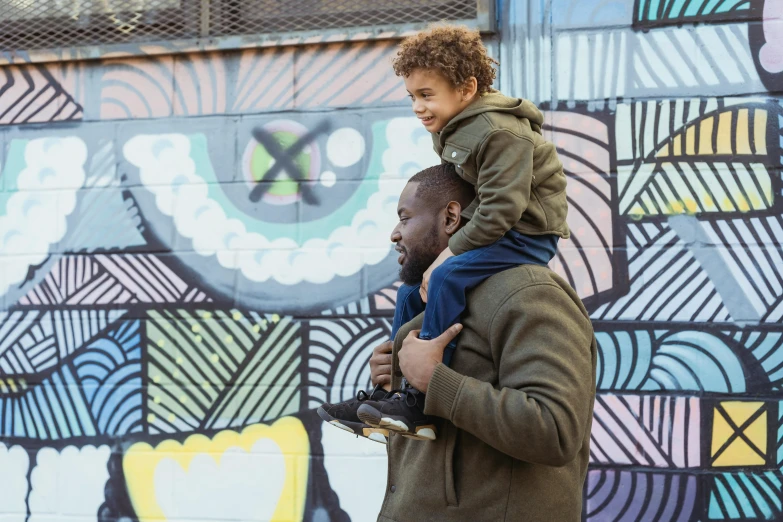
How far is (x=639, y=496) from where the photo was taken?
11.2 feet

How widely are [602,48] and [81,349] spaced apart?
2.65m

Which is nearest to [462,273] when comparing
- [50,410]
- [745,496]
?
[745,496]

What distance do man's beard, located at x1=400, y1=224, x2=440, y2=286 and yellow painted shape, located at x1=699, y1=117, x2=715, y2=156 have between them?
181cm

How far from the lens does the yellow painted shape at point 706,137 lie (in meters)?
3.41

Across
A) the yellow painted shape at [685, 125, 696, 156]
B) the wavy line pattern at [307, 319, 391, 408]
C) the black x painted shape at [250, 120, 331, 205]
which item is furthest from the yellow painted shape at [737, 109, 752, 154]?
the black x painted shape at [250, 120, 331, 205]

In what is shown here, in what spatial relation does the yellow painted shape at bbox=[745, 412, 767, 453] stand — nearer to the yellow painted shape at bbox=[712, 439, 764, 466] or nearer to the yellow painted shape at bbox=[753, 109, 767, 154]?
the yellow painted shape at bbox=[712, 439, 764, 466]

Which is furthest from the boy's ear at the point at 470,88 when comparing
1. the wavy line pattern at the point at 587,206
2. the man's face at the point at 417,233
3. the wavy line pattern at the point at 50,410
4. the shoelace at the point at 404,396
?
the wavy line pattern at the point at 50,410

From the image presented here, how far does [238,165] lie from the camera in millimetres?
3816

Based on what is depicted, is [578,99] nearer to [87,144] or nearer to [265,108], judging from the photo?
[265,108]

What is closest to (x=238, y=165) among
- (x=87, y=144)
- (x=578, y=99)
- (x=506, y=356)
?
(x=87, y=144)

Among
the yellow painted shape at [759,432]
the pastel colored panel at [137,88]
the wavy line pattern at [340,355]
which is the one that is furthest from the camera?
the pastel colored panel at [137,88]

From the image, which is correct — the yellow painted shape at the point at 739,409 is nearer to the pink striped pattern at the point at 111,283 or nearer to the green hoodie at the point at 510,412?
the green hoodie at the point at 510,412

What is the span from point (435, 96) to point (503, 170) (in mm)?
295

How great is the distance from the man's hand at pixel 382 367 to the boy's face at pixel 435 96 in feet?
1.96
